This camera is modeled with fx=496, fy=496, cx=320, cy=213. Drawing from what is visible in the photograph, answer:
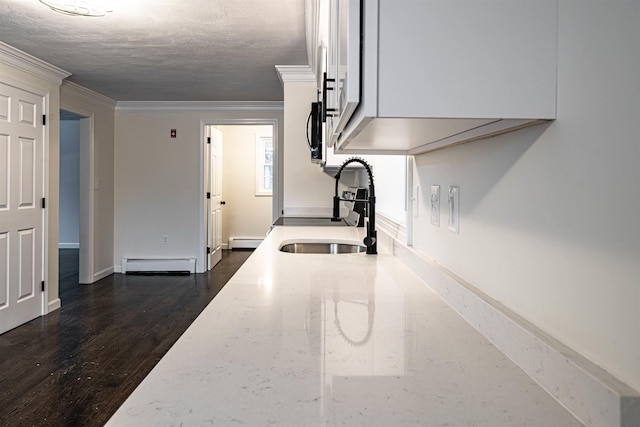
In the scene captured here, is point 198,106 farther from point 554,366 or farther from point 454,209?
point 554,366

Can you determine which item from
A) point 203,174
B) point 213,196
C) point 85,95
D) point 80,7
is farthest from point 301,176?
point 85,95

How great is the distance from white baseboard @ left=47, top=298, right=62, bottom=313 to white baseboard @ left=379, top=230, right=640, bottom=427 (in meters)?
4.19

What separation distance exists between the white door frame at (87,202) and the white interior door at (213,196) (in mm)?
1352

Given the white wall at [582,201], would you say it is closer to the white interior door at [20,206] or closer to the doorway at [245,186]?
the white interior door at [20,206]

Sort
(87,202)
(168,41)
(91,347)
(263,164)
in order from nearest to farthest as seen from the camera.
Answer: (91,347)
(168,41)
(87,202)
(263,164)

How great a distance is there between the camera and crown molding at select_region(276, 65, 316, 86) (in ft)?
13.6

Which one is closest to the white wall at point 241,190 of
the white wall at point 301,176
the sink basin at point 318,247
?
the white wall at point 301,176

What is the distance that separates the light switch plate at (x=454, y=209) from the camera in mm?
1225

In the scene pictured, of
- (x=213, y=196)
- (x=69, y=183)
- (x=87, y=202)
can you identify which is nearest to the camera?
(x=87, y=202)

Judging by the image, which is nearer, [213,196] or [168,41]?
[168,41]

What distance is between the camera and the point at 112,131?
606cm

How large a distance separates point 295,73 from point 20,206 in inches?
96.2

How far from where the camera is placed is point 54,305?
14.4ft

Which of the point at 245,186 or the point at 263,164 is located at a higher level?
the point at 263,164
